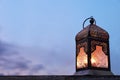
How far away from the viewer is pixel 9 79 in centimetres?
623

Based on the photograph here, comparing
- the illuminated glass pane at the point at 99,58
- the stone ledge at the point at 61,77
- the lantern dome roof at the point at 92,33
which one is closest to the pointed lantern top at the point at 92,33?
the lantern dome roof at the point at 92,33

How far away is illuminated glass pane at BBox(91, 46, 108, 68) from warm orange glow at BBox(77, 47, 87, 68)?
17cm

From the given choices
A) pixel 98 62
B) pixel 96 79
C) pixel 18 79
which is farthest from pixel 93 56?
pixel 18 79

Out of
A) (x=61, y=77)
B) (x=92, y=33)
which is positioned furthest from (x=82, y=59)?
(x=61, y=77)

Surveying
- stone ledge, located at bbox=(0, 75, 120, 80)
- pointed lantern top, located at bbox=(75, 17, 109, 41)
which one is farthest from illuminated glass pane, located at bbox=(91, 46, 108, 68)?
stone ledge, located at bbox=(0, 75, 120, 80)

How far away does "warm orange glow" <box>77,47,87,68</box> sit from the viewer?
23.3ft

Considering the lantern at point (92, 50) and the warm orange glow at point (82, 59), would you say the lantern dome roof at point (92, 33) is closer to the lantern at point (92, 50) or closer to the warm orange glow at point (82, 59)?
the lantern at point (92, 50)

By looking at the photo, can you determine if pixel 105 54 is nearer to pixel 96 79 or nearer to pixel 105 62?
pixel 105 62

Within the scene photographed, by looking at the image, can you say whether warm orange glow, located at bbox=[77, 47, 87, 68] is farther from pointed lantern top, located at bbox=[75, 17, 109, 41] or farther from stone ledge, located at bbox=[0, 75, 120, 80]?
stone ledge, located at bbox=[0, 75, 120, 80]

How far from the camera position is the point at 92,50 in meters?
7.11

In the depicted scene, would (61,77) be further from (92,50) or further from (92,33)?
(92,33)

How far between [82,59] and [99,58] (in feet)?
1.22

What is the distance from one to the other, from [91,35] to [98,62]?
609mm

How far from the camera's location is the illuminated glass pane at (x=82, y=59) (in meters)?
7.11
